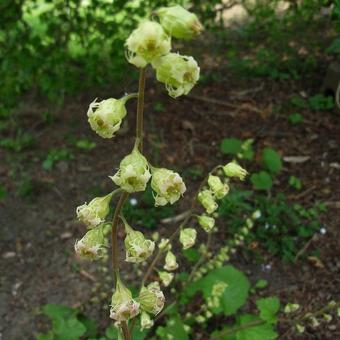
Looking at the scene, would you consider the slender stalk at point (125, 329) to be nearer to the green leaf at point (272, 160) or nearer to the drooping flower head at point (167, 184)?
the drooping flower head at point (167, 184)

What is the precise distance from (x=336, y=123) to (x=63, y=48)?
195 centimetres

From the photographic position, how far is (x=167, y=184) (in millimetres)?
1288

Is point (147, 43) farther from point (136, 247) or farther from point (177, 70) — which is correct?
point (136, 247)

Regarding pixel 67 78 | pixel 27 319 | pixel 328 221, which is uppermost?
pixel 67 78

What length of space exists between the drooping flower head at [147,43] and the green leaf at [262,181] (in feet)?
6.46

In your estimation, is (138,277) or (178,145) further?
(178,145)

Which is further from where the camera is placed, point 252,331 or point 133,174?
point 252,331

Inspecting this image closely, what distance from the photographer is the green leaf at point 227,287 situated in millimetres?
2316

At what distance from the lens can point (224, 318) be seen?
2.54 meters

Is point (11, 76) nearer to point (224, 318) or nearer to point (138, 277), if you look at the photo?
point (138, 277)

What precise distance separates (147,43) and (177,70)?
0.40 feet

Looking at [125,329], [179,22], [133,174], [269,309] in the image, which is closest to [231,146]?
[269,309]

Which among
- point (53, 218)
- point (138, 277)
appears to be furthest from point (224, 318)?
point (53, 218)

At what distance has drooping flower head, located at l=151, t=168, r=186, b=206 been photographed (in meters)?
1.29
